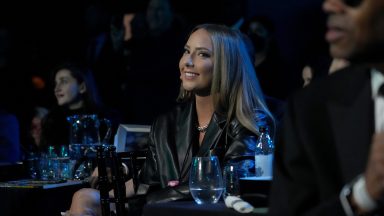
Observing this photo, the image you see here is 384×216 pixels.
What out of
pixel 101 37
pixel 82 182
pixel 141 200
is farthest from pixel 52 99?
pixel 141 200

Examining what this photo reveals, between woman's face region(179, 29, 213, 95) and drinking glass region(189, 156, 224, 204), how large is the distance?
0.90 m

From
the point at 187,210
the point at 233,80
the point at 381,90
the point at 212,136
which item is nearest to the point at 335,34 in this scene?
the point at 381,90

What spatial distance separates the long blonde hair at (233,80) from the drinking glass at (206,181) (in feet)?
2.42

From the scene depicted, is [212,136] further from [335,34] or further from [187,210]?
[335,34]

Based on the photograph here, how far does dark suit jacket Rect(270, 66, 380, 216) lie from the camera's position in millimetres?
1479

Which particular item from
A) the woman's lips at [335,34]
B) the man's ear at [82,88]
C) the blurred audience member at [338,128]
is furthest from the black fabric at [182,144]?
the man's ear at [82,88]

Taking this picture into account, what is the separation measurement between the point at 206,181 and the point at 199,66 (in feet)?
3.27

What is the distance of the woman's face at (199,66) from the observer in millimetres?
3373

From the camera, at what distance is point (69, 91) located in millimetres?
5348

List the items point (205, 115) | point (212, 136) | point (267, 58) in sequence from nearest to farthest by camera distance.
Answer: point (212, 136), point (205, 115), point (267, 58)

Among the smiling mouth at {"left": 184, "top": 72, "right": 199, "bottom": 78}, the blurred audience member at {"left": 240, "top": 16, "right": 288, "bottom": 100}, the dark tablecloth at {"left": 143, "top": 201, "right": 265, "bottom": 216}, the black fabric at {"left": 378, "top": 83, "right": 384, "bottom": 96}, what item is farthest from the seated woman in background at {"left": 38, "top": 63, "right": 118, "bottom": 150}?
the black fabric at {"left": 378, "top": 83, "right": 384, "bottom": 96}

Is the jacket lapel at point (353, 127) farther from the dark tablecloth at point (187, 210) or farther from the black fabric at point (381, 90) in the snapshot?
the dark tablecloth at point (187, 210)

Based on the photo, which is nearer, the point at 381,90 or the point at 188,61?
the point at 381,90

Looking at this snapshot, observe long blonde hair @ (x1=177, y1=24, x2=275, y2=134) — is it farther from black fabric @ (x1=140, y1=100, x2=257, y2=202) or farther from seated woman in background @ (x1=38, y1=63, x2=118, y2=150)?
Answer: seated woman in background @ (x1=38, y1=63, x2=118, y2=150)
